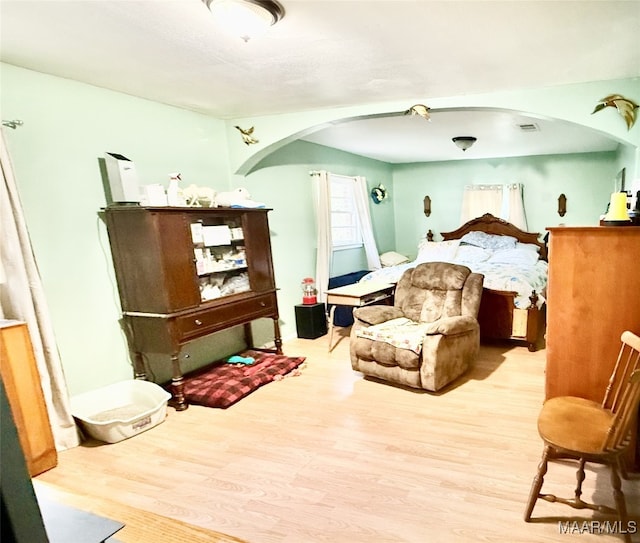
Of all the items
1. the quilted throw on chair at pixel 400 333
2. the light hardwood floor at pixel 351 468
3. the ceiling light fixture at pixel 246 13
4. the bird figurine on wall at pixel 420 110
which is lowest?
the light hardwood floor at pixel 351 468

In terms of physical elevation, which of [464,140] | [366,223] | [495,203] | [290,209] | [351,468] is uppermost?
[464,140]

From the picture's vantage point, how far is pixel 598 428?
165 centimetres

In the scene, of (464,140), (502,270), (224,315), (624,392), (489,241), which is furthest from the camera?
(489,241)

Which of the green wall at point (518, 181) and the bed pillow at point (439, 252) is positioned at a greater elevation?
the green wall at point (518, 181)

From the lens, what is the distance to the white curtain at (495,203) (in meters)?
6.38

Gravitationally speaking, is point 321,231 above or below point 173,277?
above

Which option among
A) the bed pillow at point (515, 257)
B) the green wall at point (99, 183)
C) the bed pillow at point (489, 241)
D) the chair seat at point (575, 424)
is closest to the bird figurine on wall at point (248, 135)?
the green wall at point (99, 183)

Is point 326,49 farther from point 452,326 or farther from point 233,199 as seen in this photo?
point 452,326

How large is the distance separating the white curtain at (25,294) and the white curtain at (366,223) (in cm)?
446

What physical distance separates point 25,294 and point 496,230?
6.14 meters

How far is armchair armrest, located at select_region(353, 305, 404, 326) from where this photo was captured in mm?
3486

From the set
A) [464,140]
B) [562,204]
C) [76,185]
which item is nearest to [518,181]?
[562,204]

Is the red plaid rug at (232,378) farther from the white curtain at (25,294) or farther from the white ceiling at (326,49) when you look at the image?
the white ceiling at (326,49)

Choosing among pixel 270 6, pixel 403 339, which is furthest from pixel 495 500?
pixel 270 6
